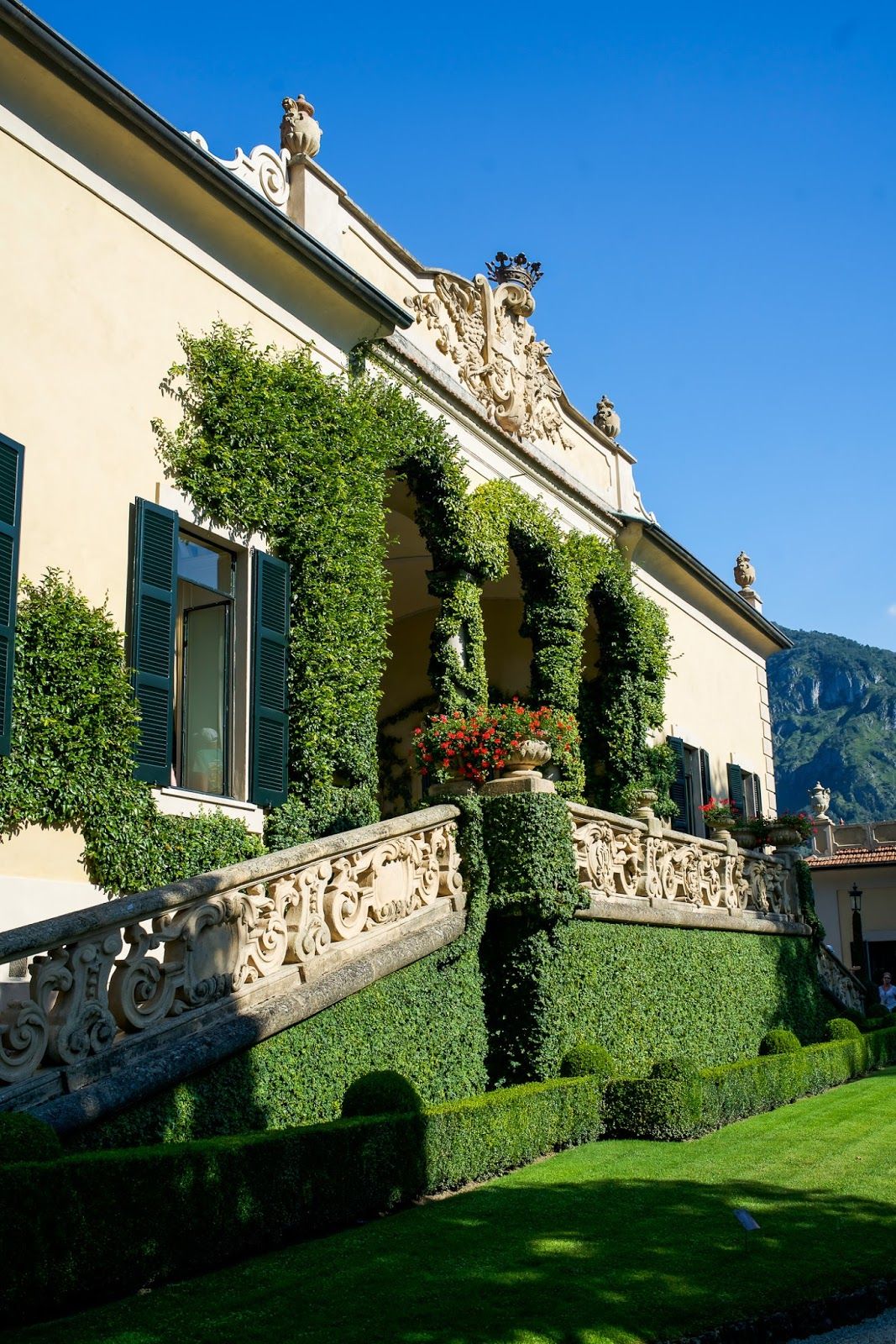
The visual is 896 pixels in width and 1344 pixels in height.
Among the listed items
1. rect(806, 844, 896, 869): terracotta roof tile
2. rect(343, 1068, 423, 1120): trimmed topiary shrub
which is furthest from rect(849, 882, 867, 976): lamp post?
rect(343, 1068, 423, 1120): trimmed topiary shrub

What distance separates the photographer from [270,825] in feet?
39.8

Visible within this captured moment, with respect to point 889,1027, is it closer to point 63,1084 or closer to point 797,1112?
point 797,1112

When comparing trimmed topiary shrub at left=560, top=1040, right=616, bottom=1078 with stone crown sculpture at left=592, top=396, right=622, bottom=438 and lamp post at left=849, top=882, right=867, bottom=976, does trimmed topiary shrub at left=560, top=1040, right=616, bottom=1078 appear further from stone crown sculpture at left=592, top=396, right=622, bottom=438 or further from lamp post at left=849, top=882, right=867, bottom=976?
lamp post at left=849, top=882, right=867, bottom=976

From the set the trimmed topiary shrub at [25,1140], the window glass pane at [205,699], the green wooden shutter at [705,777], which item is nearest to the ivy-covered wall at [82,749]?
the window glass pane at [205,699]

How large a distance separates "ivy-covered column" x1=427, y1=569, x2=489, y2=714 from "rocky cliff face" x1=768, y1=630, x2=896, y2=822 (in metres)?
95.9

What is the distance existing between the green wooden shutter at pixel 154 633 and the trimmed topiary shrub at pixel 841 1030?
10.4 metres

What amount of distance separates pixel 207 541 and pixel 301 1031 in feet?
17.1

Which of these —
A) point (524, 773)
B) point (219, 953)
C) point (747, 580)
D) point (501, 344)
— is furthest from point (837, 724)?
point (219, 953)

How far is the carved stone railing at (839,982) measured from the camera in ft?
63.6

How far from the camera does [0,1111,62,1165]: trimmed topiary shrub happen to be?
5.57 meters

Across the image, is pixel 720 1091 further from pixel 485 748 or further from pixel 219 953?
pixel 219 953

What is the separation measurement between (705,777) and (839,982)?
477 cm

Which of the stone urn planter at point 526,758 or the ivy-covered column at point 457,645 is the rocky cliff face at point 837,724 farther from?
the stone urn planter at point 526,758

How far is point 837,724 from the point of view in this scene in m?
137
